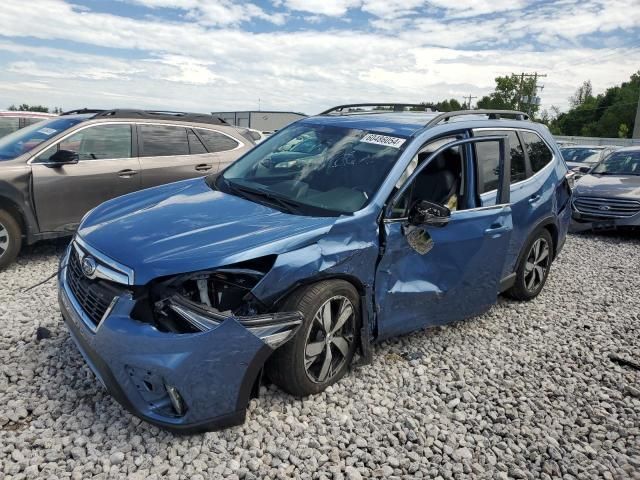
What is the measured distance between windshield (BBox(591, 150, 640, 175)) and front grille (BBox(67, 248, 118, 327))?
10.00 metres

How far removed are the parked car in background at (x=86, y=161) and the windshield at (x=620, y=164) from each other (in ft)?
24.1

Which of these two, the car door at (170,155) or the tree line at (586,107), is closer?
the car door at (170,155)

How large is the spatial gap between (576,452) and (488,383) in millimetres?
780

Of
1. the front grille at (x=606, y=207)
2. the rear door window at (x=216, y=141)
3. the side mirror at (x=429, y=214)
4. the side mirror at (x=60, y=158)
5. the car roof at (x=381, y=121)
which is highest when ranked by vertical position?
the car roof at (x=381, y=121)

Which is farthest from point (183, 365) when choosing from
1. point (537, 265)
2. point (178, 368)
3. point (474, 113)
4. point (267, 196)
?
point (537, 265)

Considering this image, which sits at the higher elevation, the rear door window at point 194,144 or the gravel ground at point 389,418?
the rear door window at point 194,144

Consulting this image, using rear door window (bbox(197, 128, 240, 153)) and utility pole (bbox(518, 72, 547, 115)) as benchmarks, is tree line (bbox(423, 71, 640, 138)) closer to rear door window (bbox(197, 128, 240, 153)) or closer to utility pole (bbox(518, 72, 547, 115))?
utility pole (bbox(518, 72, 547, 115))

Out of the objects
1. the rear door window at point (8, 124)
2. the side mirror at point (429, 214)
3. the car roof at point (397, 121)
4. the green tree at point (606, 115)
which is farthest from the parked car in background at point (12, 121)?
the green tree at point (606, 115)

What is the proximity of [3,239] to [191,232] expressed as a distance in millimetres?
3550

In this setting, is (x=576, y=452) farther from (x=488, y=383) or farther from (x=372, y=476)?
(x=372, y=476)

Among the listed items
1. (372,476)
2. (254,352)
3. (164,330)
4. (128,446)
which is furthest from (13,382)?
(372,476)

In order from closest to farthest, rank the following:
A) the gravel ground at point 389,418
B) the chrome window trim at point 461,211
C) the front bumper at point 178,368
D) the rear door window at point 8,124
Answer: the front bumper at point 178,368 → the gravel ground at point 389,418 → the chrome window trim at point 461,211 → the rear door window at point 8,124

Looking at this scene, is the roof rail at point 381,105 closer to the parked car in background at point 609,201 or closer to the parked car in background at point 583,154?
the parked car in background at point 609,201

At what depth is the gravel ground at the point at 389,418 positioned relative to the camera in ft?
8.96
